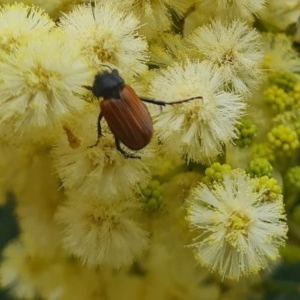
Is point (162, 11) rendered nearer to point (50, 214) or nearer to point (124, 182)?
point (124, 182)

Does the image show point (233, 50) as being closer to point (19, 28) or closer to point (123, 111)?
point (123, 111)

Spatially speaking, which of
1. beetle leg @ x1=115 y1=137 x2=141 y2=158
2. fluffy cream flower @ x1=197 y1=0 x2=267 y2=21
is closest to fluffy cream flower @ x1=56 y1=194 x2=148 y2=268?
beetle leg @ x1=115 y1=137 x2=141 y2=158

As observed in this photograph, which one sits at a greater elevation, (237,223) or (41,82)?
(41,82)

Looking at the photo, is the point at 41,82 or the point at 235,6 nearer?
the point at 41,82

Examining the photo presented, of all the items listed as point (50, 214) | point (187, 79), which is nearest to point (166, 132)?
point (187, 79)

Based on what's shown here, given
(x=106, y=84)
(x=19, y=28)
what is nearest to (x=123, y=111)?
(x=106, y=84)

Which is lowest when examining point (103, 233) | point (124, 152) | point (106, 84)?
point (103, 233)

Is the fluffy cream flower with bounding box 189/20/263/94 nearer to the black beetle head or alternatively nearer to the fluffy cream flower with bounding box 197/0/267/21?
the fluffy cream flower with bounding box 197/0/267/21
